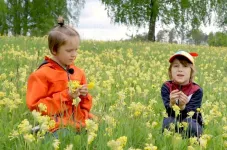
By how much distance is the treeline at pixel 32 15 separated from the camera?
45.4 metres

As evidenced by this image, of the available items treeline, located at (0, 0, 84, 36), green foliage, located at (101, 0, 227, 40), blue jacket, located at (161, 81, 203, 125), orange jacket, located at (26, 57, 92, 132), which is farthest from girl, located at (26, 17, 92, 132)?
treeline, located at (0, 0, 84, 36)

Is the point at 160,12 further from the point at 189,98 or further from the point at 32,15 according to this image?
the point at 189,98

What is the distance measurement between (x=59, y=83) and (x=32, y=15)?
43163 mm

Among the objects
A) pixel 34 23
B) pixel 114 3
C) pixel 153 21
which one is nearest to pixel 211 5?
pixel 153 21

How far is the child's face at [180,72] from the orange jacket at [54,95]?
37.1 inches

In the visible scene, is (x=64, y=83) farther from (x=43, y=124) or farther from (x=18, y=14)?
(x=18, y=14)

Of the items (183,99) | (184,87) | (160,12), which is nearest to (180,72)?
(184,87)

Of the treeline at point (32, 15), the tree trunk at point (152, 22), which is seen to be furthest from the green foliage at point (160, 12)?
the treeline at point (32, 15)

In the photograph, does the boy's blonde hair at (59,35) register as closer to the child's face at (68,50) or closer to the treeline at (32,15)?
the child's face at (68,50)

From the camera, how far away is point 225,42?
219 ft

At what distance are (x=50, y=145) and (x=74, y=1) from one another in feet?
144

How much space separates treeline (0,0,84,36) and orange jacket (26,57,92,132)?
1613 inches

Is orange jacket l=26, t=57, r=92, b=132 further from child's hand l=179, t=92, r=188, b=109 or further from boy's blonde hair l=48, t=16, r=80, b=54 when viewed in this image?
child's hand l=179, t=92, r=188, b=109

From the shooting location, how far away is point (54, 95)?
421cm
